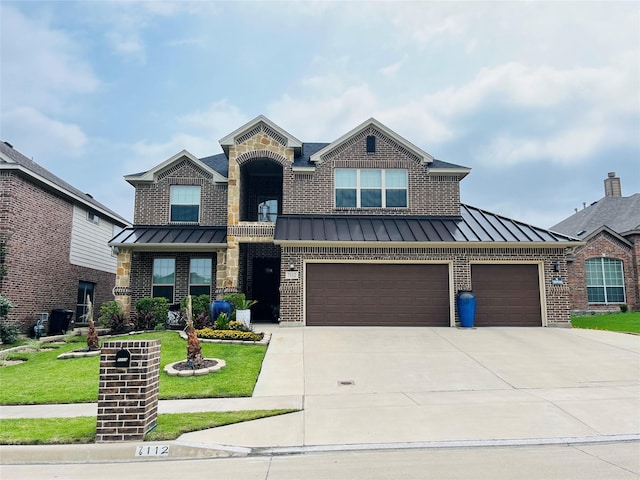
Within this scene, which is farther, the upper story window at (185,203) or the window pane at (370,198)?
the upper story window at (185,203)

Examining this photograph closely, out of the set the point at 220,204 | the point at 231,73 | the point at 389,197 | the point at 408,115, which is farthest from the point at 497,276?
the point at 408,115

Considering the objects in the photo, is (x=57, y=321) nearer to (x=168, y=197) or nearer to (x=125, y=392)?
(x=168, y=197)

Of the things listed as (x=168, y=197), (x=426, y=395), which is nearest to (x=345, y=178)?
(x=168, y=197)

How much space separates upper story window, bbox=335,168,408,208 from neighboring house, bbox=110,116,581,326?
4 cm

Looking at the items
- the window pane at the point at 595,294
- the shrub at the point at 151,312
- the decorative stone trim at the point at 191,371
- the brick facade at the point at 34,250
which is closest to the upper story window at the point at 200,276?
the shrub at the point at 151,312

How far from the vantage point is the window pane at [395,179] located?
57.1 feet

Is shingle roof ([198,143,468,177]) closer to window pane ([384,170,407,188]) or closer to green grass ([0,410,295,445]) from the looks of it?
window pane ([384,170,407,188])

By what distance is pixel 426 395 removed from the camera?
26.6 feet

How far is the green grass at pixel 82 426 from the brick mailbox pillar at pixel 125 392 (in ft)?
0.71

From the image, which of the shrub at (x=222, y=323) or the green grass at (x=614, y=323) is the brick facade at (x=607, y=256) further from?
the shrub at (x=222, y=323)

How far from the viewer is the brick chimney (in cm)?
3003

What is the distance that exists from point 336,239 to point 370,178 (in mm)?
3687

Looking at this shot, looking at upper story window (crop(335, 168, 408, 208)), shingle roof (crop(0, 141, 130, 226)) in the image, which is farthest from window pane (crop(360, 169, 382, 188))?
shingle roof (crop(0, 141, 130, 226))

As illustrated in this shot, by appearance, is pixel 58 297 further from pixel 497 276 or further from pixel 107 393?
pixel 497 276
